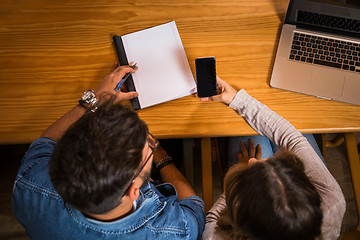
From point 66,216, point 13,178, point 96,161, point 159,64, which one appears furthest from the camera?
point 13,178

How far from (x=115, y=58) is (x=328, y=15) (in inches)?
32.2

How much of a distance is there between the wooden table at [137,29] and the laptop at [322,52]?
0.04 meters

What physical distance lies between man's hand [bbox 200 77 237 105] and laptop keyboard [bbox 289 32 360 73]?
Answer: 0.27 metres

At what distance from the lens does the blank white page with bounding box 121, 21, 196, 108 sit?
0.94 metres

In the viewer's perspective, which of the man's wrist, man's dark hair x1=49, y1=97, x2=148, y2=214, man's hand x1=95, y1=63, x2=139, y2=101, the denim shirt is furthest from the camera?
the man's wrist

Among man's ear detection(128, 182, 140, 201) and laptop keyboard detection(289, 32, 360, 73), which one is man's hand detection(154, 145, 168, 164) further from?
laptop keyboard detection(289, 32, 360, 73)

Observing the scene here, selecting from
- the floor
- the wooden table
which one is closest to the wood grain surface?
the wooden table

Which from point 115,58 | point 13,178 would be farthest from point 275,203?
point 13,178

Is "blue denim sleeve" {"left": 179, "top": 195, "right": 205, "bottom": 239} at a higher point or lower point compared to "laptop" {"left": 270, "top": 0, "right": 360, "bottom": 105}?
lower

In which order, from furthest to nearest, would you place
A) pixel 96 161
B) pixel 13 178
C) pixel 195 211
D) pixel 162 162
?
pixel 13 178
pixel 162 162
pixel 195 211
pixel 96 161

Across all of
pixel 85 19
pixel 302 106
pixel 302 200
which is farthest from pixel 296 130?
pixel 85 19

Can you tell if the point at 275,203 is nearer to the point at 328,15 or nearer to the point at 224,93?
the point at 224,93

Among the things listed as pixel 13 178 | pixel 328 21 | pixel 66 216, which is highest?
pixel 328 21

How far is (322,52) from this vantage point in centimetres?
96
